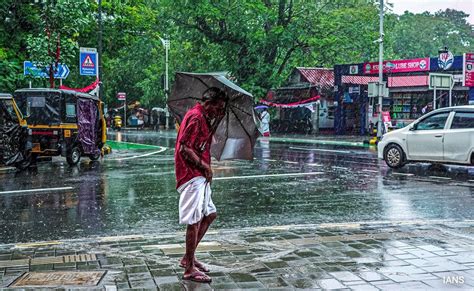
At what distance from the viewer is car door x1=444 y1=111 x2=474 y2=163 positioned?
14.1 meters

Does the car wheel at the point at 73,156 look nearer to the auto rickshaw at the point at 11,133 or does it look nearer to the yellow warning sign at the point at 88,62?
the auto rickshaw at the point at 11,133

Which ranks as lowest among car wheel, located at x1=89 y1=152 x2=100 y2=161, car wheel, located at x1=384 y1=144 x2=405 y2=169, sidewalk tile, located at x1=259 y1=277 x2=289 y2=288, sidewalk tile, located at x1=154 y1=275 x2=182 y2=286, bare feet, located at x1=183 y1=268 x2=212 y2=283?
sidewalk tile, located at x1=154 y1=275 x2=182 y2=286

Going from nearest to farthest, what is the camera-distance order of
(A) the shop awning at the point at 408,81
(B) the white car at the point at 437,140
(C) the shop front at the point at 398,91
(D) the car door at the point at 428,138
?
(B) the white car at the point at 437,140 → (D) the car door at the point at 428,138 → (C) the shop front at the point at 398,91 → (A) the shop awning at the point at 408,81

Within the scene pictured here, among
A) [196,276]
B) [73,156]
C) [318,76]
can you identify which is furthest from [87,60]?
[318,76]

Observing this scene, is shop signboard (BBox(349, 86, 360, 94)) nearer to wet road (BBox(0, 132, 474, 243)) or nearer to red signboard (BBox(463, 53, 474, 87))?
red signboard (BBox(463, 53, 474, 87))

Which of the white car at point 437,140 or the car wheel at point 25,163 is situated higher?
the white car at point 437,140

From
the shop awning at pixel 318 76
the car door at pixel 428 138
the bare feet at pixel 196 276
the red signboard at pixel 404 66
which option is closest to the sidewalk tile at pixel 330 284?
the bare feet at pixel 196 276

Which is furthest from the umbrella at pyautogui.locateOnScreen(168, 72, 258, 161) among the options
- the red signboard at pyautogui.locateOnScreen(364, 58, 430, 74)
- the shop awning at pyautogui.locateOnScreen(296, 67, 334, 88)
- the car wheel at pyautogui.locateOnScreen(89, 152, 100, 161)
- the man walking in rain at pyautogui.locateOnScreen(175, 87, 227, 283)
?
the shop awning at pyautogui.locateOnScreen(296, 67, 334, 88)

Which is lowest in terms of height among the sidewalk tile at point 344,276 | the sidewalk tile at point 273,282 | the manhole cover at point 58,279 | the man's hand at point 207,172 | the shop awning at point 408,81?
the manhole cover at point 58,279

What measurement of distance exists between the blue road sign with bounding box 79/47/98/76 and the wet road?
466cm

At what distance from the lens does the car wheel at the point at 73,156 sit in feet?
58.0

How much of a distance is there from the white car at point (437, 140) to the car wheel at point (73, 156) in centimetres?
985

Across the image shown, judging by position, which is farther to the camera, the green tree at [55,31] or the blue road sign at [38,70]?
the blue road sign at [38,70]

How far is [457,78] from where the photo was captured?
3011 cm
